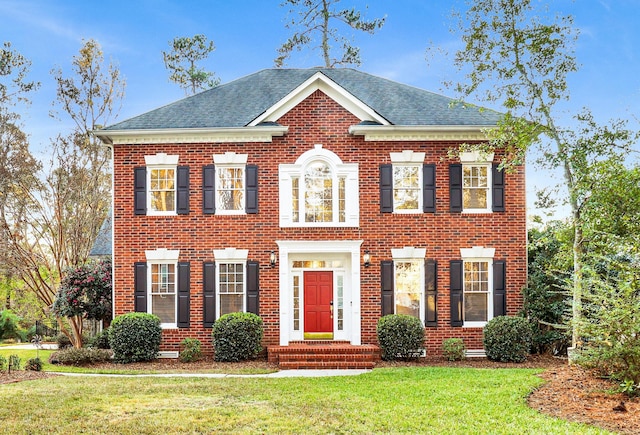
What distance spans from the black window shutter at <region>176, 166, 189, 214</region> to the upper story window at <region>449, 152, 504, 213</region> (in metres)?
7.55

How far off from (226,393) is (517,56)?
11112 millimetres

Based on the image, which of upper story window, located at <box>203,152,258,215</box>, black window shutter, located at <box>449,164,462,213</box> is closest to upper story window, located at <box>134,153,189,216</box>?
upper story window, located at <box>203,152,258,215</box>

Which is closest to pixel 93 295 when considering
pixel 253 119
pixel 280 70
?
pixel 253 119

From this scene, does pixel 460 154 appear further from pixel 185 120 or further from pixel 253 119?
pixel 185 120

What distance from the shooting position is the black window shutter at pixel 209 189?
18469 mm

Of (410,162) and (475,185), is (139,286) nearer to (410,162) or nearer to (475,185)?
(410,162)

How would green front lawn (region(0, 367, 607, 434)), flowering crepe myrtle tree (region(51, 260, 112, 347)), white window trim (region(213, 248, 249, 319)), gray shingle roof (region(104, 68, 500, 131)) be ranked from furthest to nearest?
flowering crepe myrtle tree (region(51, 260, 112, 347)) → gray shingle roof (region(104, 68, 500, 131)) → white window trim (region(213, 248, 249, 319)) → green front lawn (region(0, 367, 607, 434))

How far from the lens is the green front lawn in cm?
921

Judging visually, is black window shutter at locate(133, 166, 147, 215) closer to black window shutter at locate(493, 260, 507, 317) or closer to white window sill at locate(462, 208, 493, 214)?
white window sill at locate(462, 208, 493, 214)

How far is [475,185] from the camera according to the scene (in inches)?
739

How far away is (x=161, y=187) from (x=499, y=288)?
10082mm

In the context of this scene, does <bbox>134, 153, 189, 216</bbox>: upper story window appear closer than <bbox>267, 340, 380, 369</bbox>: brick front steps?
No

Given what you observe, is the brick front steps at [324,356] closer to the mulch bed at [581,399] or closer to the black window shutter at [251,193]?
the mulch bed at [581,399]

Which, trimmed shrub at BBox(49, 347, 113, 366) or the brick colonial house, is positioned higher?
the brick colonial house
